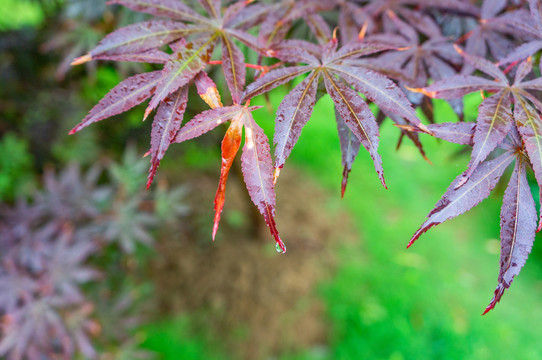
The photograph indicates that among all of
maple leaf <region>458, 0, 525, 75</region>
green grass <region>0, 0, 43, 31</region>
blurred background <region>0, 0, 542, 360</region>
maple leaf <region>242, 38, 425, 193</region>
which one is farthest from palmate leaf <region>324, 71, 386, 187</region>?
green grass <region>0, 0, 43, 31</region>

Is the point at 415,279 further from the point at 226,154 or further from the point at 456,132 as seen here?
the point at 226,154

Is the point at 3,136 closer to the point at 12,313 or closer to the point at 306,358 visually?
the point at 12,313

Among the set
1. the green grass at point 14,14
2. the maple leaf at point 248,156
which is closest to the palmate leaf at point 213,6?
the maple leaf at point 248,156

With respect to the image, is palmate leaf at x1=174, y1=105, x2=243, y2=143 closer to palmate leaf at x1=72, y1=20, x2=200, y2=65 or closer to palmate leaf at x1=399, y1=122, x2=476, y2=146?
palmate leaf at x1=72, y1=20, x2=200, y2=65

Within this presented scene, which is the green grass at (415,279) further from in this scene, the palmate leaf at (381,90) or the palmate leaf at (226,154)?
the palmate leaf at (226,154)

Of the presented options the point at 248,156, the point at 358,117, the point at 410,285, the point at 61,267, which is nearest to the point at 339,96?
the point at 358,117
